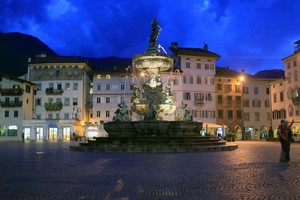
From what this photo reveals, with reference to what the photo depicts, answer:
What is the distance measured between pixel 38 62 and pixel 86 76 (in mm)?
9492

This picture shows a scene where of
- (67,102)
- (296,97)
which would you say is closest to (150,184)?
(296,97)

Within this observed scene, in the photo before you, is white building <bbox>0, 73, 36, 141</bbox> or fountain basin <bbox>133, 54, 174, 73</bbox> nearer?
fountain basin <bbox>133, 54, 174, 73</bbox>

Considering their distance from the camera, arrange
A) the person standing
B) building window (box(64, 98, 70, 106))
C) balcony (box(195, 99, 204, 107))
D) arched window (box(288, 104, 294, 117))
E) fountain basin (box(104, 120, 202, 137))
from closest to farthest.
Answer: the person standing < fountain basin (box(104, 120, 202, 137)) < arched window (box(288, 104, 294, 117)) < balcony (box(195, 99, 204, 107)) < building window (box(64, 98, 70, 106))

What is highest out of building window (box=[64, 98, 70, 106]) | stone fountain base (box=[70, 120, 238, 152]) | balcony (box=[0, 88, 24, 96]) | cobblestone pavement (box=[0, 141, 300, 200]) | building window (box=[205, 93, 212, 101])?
balcony (box=[0, 88, 24, 96])

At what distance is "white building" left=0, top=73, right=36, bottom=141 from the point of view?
70688 mm

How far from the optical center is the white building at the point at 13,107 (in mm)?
70688

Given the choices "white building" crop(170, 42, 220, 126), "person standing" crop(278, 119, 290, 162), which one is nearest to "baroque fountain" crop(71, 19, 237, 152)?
"person standing" crop(278, 119, 290, 162)

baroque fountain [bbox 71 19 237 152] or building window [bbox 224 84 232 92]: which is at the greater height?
building window [bbox 224 84 232 92]

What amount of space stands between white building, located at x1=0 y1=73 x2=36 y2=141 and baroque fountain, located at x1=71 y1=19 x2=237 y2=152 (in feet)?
146

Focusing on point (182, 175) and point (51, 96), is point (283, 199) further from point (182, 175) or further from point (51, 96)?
point (51, 96)

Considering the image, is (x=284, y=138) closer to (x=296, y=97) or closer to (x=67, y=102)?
(x=296, y=97)

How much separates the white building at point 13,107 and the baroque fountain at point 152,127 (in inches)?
1755

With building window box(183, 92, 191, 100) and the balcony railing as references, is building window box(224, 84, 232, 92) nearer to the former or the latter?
the balcony railing

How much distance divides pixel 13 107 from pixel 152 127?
5226 cm
